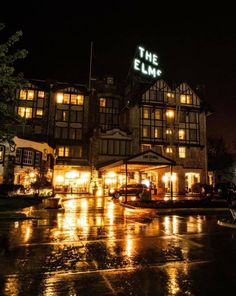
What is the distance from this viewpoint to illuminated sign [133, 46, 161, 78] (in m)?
46.5

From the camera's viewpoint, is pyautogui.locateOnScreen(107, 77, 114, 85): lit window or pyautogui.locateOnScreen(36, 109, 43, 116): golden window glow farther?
pyautogui.locateOnScreen(107, 77, 114, 85): lit window

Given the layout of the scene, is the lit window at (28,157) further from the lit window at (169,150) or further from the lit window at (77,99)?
the lit window at (169,150)

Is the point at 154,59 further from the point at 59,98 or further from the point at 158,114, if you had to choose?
the point at 59,98

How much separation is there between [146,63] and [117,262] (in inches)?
1770

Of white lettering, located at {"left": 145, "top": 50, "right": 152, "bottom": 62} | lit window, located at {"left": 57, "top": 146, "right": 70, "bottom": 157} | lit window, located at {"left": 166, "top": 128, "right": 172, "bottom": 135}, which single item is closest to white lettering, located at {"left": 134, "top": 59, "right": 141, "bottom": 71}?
white lettering, located at {"left": 145, "top": 50, "right": 152, "bottom": 62}

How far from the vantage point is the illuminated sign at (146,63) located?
153 ft

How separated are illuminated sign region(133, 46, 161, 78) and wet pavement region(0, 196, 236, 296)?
39.5 meters

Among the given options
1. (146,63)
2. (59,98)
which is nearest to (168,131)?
(146,63)

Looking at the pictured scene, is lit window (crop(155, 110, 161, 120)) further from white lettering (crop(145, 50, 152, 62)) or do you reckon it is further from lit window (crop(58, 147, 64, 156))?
lit window (crop(58, 147, 64, 156))

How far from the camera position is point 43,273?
5.68m

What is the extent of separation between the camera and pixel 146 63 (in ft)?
156

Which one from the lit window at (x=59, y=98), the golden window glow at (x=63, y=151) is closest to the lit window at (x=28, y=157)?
the golden window glow at (x=63, y=151)

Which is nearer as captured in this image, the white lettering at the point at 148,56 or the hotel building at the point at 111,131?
the hotel building at the point at 111,131

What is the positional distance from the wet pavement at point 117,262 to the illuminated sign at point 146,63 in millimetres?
39486
